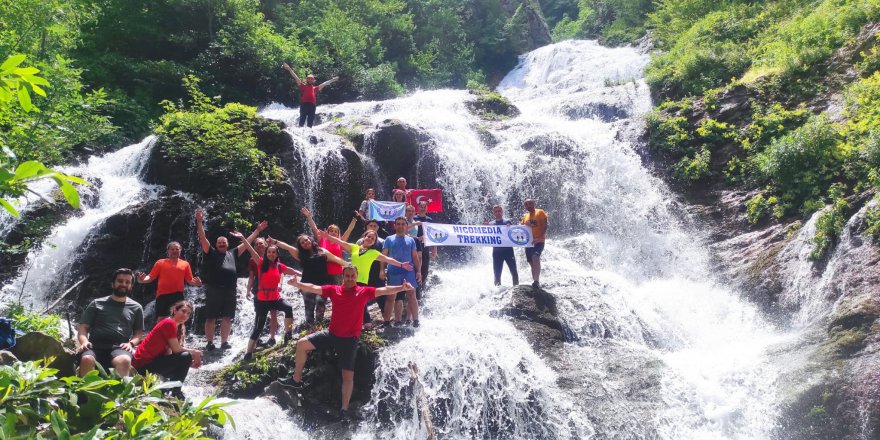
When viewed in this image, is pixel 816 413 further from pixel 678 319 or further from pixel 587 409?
pixel 678 319

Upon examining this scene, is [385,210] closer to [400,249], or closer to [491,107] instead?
[400,249]

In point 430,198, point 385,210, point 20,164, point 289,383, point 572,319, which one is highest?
point 430,198

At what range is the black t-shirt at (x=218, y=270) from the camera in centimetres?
878

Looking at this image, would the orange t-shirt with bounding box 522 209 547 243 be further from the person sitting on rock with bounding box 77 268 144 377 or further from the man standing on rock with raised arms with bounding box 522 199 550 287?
the person sitting on rock with bounding box 77 268 144 377

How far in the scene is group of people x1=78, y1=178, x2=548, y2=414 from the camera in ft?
19.5

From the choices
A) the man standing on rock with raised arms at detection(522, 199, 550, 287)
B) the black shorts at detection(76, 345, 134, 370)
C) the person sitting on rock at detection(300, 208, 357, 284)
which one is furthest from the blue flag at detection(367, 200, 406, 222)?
the black shorts at detection(76, 345, 134, 370)

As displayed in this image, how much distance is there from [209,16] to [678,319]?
19.8 meters

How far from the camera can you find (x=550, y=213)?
1489 centimetres

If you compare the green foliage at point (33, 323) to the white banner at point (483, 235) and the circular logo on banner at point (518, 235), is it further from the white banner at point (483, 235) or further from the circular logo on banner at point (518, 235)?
the circular logo on banner at point (518, 235)

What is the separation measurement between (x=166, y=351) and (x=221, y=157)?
7.40m

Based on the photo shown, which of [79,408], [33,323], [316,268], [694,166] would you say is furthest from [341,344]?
[694,166]

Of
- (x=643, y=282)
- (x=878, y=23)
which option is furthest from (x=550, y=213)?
(x=878, y=23)

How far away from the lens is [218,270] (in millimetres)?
8812

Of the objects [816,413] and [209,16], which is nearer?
[816,413]
